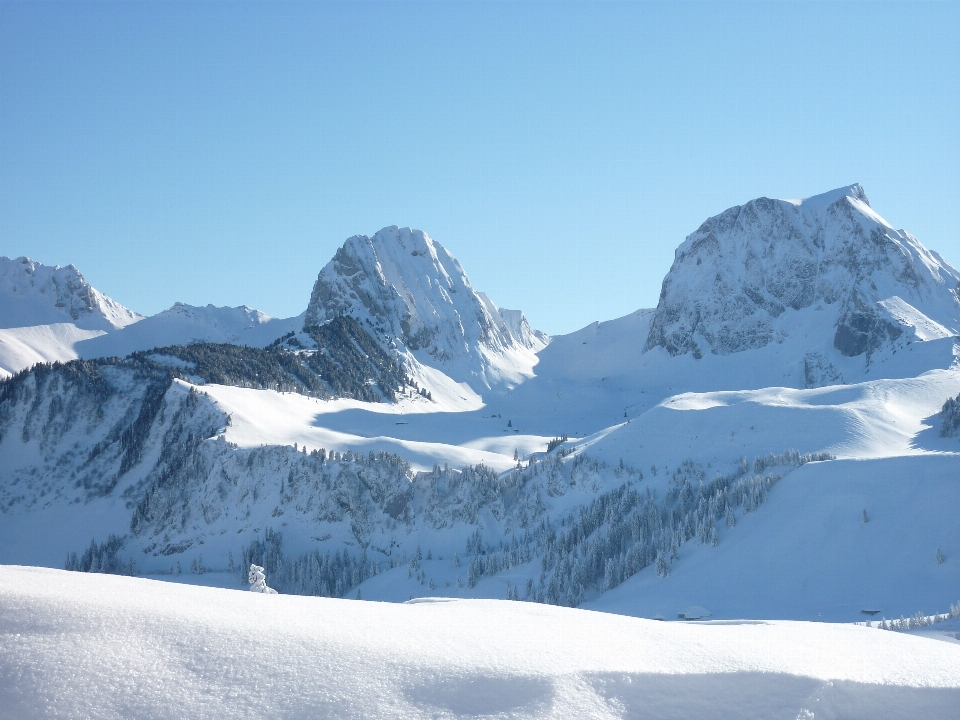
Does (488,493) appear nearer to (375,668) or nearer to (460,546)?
(460,546)

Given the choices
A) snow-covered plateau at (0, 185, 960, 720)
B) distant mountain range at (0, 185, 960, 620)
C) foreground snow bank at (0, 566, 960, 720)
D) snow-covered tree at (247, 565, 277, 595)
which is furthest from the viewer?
distant mountain range at (0, 185, 960, 620)

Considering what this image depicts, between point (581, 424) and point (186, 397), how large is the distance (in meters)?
95.1

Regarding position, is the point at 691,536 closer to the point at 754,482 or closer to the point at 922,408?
the point at 754,482

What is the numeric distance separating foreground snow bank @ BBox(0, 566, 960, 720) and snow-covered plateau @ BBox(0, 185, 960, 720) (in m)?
0.04

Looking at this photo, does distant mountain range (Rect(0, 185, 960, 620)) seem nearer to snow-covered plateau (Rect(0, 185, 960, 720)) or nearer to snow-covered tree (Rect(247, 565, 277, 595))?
snow-covered plateau (Rect(0, 185, 960, 720))

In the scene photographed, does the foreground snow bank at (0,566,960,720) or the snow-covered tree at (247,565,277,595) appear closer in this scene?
the foreground snow bank at (0,566,960,720)

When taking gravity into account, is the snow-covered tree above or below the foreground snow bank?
below

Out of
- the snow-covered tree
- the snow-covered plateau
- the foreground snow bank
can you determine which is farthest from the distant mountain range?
the foreground snow bank

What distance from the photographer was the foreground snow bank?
10.5 metres

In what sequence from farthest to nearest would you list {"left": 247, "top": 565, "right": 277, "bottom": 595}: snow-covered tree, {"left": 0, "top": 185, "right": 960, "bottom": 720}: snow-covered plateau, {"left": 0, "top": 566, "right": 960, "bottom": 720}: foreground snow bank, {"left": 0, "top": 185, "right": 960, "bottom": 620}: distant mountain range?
1. {"left": 0, "top": 185, "right": 960, "bottom": 620}: distant mountain range
2. {"left": 247, "top": 565, "right": 277, "bottom": 595}: snow-covered tree
3. {"left": 0, "top": 185, "right": 960, "bottom": 720}: snow-covered plateau
4. {"left": 0, "top": 566, "right": 960, "bottom": 720}: foreground snow bank

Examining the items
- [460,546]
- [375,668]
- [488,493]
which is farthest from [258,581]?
[488,493]

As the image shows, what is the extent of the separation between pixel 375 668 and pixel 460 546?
9637 cm

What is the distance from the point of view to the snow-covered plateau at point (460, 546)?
1145 cm

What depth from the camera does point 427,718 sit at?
35.3 ft
